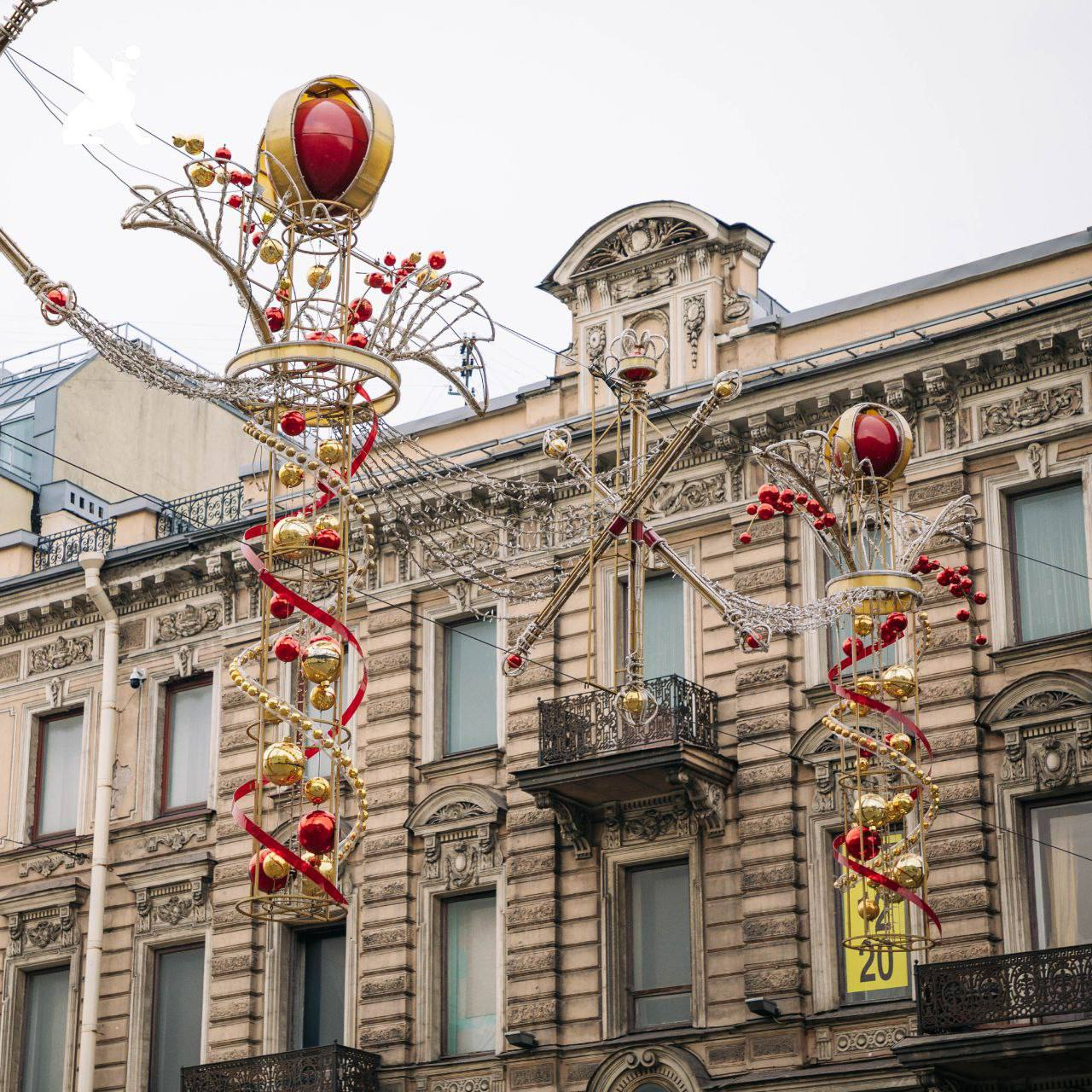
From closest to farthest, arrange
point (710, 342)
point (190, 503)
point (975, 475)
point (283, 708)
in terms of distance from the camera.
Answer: point (283, 708) < point (975, 475) < point (710, 342) < point (190, 503)

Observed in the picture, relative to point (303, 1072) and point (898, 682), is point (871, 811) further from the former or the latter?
point (303, 1072)

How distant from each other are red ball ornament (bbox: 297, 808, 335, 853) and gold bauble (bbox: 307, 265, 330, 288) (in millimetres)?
3319

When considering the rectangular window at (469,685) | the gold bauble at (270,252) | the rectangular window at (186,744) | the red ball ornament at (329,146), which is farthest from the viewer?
the rectangular window at (186,744)

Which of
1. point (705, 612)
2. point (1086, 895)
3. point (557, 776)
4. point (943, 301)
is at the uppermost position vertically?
point (943, 301)

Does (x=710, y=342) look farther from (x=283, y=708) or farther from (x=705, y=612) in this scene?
(x=283, y=708)

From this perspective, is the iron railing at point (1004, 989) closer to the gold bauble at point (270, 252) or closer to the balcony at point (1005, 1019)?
the balcony at point (1005, 1019)

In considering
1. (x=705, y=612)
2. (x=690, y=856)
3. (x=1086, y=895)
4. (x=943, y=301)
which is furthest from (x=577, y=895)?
(x=943, y=301)

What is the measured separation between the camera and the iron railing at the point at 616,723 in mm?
24625

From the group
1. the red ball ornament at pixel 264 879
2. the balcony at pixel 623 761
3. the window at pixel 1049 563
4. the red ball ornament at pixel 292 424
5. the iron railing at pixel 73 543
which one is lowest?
the red ball ornament at pixel 264 879

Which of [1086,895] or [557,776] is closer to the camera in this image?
[1086,895]

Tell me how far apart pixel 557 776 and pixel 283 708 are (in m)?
12.2

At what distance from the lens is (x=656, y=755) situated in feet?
79.9

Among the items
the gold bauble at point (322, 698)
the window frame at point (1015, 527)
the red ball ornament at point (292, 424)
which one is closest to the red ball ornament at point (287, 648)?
the gold bauble at point (322, 698)

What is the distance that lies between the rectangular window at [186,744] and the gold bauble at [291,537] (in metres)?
16.2
